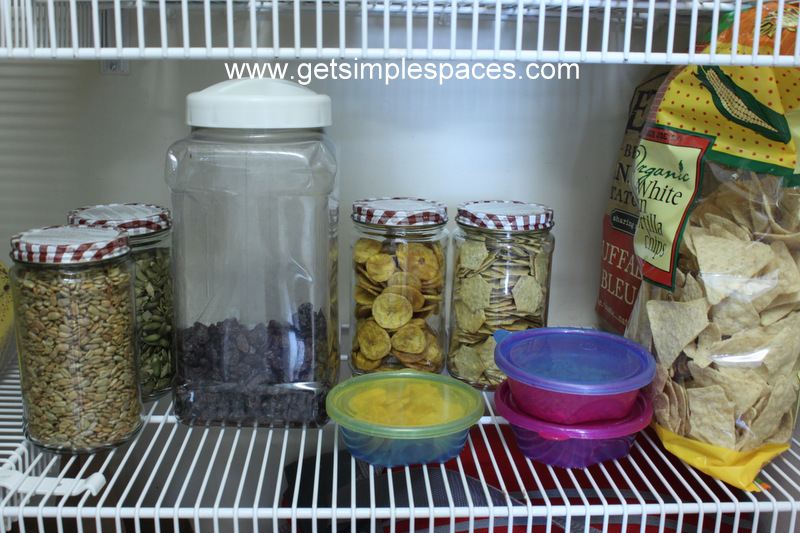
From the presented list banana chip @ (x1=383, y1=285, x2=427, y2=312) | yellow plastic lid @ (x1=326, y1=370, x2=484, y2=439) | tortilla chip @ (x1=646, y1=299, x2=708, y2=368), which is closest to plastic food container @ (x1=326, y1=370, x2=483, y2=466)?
yellow plastic lid @ (x1=326, y1=370, x2=484, y2=439)

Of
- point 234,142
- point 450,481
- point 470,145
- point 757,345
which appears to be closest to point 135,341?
point 234,142

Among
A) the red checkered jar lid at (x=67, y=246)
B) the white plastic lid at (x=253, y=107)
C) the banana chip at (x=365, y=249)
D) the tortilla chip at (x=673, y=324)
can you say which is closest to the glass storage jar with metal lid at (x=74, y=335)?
the red checkered jar lid at (x=67, y=246)

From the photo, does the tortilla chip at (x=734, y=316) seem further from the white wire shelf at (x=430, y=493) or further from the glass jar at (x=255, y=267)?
the glass jar at (x=255, y=267)

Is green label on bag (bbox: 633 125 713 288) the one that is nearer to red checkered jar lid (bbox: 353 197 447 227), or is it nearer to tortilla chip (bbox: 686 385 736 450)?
tortilla chip (bbox: 686 385 736 450)

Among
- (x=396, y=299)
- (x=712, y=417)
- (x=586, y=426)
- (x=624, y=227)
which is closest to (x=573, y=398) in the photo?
(x=586, y=426)

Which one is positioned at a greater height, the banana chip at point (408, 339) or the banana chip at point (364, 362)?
the banana chip at point (408, 339)

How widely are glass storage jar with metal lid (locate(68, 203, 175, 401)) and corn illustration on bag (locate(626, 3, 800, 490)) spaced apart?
0.60m

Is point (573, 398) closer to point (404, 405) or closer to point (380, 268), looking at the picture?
point (404, 405)

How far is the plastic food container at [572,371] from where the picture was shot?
2.38 ft

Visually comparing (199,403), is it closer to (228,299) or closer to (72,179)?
(228,299)

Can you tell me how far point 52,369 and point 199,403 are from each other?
0.17 m

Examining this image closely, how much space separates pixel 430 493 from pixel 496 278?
312 millimetres

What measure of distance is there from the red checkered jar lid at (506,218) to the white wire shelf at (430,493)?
0.23 m

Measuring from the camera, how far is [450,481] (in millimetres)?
799
